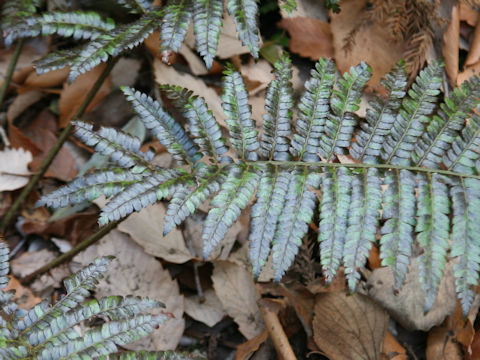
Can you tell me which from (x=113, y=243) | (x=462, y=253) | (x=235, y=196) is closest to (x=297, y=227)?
(x=235, y=196)

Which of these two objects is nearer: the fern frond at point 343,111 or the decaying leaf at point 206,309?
the fern frond at point 343,111

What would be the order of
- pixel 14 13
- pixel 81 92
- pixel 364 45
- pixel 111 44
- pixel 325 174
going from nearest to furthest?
pixel 325 174 → pixel 111 44 → pixel 14 13 → pixel 364 45 → pixel 81 92

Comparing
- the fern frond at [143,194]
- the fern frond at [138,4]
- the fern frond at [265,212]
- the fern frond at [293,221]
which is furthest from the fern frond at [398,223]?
the fern frond at [138,4]

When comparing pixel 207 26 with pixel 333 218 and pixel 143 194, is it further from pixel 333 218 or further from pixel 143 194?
pixel 333 218

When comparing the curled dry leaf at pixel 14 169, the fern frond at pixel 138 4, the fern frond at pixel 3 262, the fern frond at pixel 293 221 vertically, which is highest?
the fern frond at pixel 138 4

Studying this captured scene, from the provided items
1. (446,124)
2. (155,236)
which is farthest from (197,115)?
(446,124)

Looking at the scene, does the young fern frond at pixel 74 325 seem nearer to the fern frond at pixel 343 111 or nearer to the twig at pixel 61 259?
the twig at pixel 61 259
